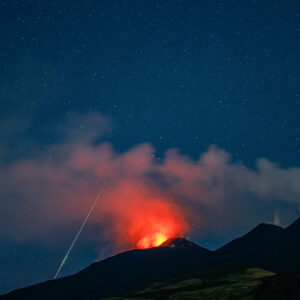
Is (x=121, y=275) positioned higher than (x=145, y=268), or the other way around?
(x=145, y=268)

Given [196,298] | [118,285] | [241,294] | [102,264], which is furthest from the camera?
[102,264]

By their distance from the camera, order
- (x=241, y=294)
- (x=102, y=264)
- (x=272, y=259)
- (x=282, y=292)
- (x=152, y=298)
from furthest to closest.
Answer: (x=102, y=264), (x=272, y=259), (x=152, y=298), (x=241, y=294), (x=282, y=292)

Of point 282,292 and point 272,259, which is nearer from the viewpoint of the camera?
point 282,292

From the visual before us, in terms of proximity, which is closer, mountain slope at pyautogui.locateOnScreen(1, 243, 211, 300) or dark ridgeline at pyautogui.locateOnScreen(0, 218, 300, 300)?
dark ridgeline at pyautogui.locateOnScreen(0, 218, 300, 300)

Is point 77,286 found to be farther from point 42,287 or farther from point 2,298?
point 2,298

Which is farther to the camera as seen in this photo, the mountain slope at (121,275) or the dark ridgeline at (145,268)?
the mountain slope at (121,275)

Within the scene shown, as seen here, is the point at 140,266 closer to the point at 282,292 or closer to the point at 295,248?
the point at 295,248

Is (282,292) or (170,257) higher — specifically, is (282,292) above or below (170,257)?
below

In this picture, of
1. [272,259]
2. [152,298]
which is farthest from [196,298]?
[272,259]

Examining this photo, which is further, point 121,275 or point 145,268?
point 145,268
